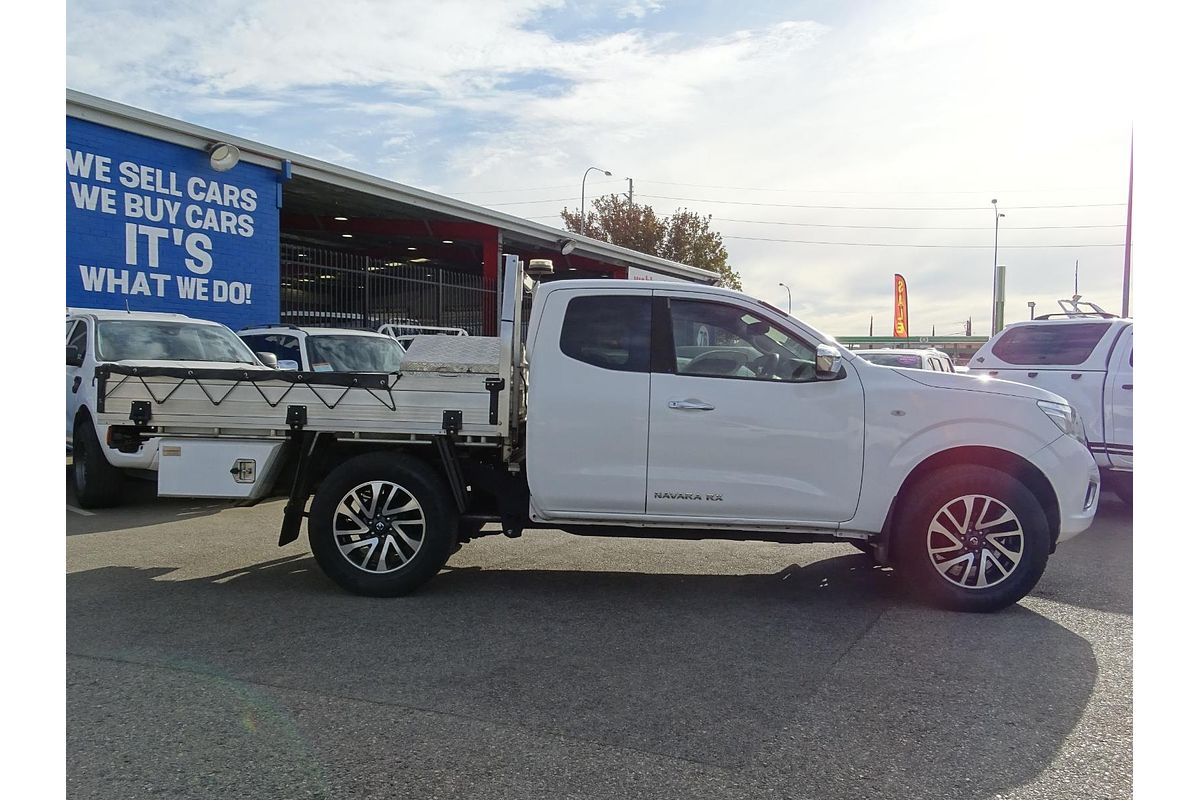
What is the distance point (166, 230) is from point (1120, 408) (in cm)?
1452

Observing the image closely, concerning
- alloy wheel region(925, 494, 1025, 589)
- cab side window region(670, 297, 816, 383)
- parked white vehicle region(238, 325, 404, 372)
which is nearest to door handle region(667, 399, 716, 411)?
cab side window region(670, 297, 816, 383)

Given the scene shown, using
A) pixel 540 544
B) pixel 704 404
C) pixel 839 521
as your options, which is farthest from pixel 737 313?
pixel 540 544

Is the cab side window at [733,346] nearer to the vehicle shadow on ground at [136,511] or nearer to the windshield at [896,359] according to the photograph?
the vehicle shadow on ground at [136,511]

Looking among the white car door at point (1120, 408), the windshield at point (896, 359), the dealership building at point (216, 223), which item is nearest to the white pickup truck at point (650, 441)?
the white car door at point (1120, 408)

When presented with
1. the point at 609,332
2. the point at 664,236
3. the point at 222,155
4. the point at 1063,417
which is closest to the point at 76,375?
the point at 609,332

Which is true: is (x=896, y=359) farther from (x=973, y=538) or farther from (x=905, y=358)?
(x=973, y=538)

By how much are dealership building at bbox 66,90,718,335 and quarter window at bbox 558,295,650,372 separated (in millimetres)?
7016

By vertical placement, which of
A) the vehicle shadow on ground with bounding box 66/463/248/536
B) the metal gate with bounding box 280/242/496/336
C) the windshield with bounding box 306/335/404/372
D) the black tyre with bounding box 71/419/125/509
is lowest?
the vehicle shadow on ground with bounding box 66/463/248/536

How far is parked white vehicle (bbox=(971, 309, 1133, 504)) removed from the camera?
9.22 meters

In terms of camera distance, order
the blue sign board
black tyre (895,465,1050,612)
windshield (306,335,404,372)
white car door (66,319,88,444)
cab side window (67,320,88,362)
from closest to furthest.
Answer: black tyre (895,465,1050,612) < white car door (66,319,88,444) < cab side window (67,320,88,362) < windshield (306,335,404,372) < the blue sign board

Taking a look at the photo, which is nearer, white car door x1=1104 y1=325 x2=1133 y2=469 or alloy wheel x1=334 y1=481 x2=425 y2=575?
alloy wheel x1=334 y1=481 x2=425 y2=575

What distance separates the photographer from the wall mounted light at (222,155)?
16.5m

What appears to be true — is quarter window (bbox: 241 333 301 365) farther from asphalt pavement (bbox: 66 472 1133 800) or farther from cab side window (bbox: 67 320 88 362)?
asphalt pavement (bbox: 66 472 1133 800)

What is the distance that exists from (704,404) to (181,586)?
3.71 metres
